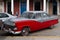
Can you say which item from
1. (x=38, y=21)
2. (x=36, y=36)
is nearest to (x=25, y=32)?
(x=36, y=36)

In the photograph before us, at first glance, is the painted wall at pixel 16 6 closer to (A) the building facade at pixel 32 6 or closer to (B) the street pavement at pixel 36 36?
(A) the building facade at pixel 32 6

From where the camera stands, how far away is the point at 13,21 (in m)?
12.0

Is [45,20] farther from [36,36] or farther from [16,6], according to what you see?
[16,6]

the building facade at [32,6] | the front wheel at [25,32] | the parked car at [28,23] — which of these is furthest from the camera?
the building facade at [32,6]

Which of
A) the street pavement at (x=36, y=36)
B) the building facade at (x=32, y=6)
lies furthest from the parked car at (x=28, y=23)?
the building facade at (x=32, y=6)

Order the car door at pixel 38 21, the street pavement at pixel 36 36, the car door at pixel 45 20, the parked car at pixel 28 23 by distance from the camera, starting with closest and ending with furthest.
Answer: the street pavement at pixel 36 36
the parked car at pixel 28 23
the car door at pixel 38 21
the car door at pixel 45 20

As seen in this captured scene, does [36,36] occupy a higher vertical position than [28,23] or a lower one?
lower

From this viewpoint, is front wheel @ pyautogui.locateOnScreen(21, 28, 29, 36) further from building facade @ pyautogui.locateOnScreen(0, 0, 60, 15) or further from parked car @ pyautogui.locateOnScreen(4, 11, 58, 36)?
building facade @ pyautogui.locateOnScreen(0, 0, 60, 15)

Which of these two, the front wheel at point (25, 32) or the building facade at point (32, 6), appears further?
the building facade at point (32, 6)

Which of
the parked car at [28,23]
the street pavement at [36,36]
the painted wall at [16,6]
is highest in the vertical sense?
the painted wall at [16,6]

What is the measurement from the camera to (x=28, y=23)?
12531 millimetres

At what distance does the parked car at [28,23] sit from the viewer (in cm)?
1185

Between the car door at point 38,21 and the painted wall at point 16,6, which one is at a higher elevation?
the painted wall at point 16,6

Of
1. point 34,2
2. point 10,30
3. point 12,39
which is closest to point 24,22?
point 10,30
